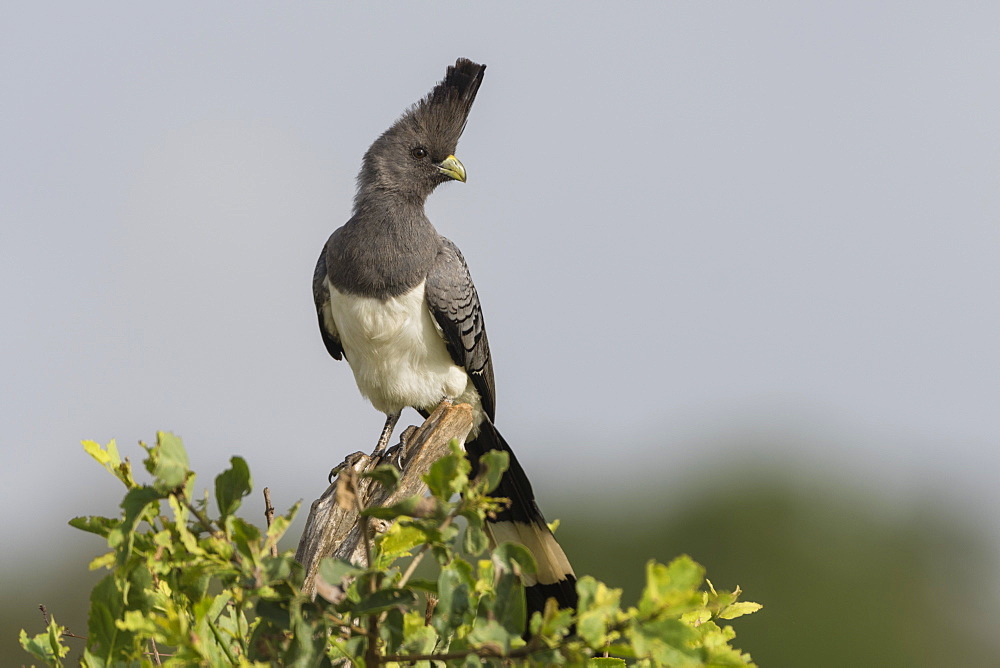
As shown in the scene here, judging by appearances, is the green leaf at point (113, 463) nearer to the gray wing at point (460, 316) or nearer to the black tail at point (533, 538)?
the black tail at point (533, 538)

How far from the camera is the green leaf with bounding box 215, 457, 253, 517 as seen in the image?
7.50 ft

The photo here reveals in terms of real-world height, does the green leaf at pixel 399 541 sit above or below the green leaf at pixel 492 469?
below

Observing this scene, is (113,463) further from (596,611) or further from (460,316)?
(460,316)

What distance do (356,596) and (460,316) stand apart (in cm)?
357

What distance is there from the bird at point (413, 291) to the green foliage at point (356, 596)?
2.96 metres

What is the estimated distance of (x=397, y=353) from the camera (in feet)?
Result: 19.2

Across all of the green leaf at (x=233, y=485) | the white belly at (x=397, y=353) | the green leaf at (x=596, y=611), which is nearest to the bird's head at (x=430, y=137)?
the white belly at (x=397, y=353)

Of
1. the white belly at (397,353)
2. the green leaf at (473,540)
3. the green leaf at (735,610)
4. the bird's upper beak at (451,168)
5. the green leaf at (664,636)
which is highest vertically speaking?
the bird's upper beak at (451,168)

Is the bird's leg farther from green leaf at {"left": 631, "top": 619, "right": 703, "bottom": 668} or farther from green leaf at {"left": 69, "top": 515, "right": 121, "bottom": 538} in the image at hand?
green leaf at {"left": 631, "top": 619, "right": 703, "bottom": 668}

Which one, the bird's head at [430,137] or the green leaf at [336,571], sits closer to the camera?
the green leaf at [336,571]

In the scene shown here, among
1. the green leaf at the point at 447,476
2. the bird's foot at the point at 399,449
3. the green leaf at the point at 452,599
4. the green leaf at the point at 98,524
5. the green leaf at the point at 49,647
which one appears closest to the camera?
the green leaf at the point at 447,476

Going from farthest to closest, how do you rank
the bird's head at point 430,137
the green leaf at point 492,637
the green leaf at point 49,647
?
the bird's head at point 430,137 → the green leaf at point 49,647 → the green leaf at point 492,637

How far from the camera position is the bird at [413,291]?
5.71 m

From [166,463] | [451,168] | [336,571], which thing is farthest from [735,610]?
[451,168]
